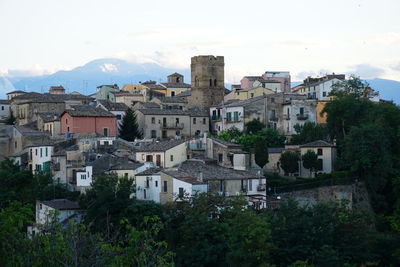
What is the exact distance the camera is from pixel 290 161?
188ft

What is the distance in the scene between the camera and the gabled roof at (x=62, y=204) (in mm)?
50938

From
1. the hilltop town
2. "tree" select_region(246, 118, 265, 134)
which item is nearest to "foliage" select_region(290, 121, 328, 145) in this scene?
the hilltop town

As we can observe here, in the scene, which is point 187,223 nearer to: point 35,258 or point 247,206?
point 247,206

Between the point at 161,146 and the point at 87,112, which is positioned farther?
the point at 87,112

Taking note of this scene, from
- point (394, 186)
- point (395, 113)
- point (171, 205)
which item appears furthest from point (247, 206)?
point (395, 113)

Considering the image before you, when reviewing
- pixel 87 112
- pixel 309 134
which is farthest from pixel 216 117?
pixel 309 134

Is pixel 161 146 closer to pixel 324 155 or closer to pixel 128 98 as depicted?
pixel 324 155

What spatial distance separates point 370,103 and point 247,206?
1593 cm

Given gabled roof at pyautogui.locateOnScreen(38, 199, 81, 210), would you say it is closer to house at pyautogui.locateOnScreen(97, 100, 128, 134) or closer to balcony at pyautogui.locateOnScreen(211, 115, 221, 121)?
house at pyautogui.locateOnScreen(97, 100, 128, 134)

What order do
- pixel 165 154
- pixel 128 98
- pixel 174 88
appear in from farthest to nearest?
pixel 174 88 → pixel 128 98 → pixel 165 154

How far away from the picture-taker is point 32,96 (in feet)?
254

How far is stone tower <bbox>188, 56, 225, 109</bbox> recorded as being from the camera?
7744 cm

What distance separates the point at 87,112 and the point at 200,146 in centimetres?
1275

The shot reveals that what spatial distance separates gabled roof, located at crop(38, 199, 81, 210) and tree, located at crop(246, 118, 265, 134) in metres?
17.7
